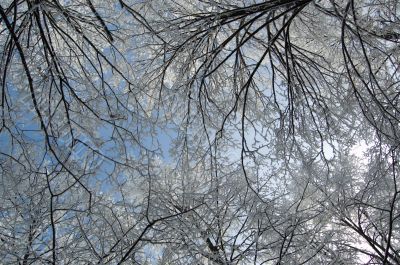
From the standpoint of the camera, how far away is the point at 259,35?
5941 millimetres

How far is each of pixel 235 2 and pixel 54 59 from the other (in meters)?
2.55

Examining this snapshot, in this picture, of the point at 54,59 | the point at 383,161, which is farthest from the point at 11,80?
the point at 383,161

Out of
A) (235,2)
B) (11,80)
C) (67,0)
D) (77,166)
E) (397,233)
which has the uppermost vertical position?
(67,0)

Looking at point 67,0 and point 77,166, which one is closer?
point 77,166

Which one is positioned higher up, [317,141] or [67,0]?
[67,0]

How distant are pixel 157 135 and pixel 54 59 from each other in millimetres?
1379

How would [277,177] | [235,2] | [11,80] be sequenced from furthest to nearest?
[277,177] < [235,2] < [11,80]

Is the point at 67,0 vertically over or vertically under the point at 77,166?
over

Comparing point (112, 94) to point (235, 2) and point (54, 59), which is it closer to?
point (54, 59)

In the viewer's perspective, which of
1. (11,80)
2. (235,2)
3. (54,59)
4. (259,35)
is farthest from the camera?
(259,35)

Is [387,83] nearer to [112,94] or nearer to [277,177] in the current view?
[277,177]

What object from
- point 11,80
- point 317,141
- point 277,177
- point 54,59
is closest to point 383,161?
point 317,141

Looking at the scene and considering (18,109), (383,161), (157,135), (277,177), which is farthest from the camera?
(277,177)

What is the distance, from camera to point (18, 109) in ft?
11.3
